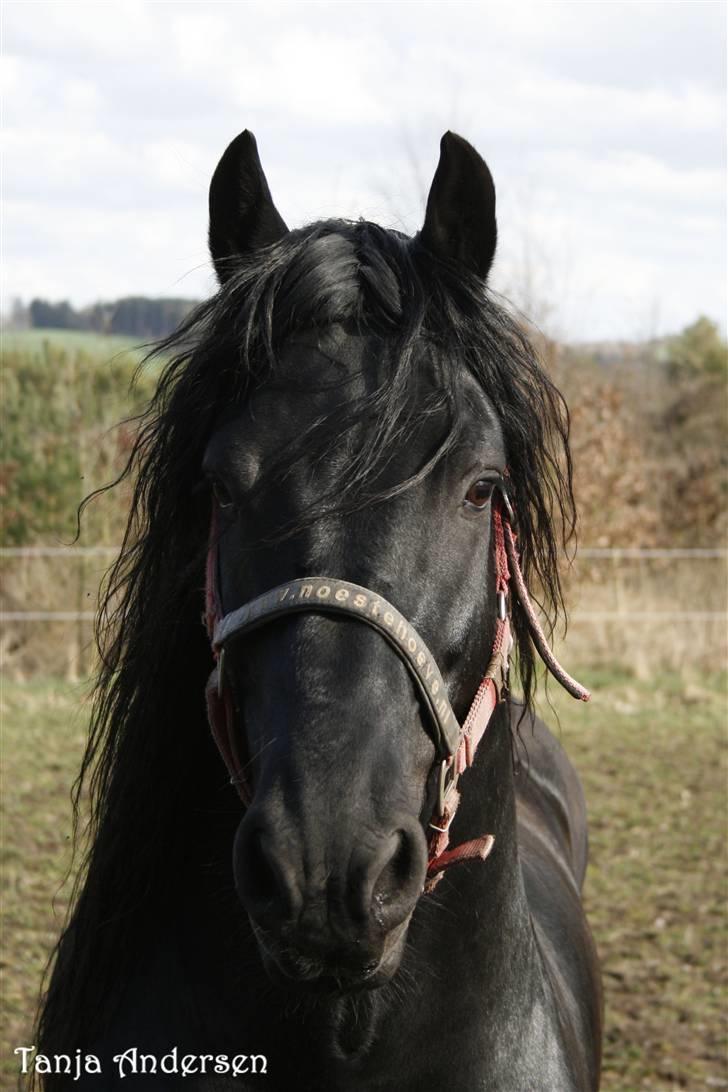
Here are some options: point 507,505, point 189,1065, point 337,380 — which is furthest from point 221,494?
point 189,1065

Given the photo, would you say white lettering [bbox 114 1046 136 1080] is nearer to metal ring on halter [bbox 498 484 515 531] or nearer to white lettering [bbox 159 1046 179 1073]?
white lettering [bbox 159 1046 179 1073]

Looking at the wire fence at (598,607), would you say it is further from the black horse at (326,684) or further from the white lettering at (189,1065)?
the white lettering at (189,1065)

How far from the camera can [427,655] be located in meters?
1.83

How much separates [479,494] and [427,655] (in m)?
0.35

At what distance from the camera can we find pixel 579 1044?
264cm

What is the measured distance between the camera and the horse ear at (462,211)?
2184 millimetres

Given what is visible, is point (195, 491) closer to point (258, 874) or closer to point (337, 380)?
point (337, 380)

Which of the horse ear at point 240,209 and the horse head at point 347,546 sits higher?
the horse ear at point 240,209

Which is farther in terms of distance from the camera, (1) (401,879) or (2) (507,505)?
(2) (507,505)

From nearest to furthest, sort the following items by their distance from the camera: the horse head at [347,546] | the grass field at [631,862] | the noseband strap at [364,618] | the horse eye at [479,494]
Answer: the horse head at [347,546] < the noseband strap at [364,618] < the horse eye at [479,494] < the grass field at [631,862]

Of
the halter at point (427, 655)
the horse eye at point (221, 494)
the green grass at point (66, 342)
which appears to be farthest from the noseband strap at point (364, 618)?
the green grass at point (66, 342)

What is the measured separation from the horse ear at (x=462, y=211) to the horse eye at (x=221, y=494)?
625mm

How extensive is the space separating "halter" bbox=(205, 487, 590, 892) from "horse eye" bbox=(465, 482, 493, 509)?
0.10 metres

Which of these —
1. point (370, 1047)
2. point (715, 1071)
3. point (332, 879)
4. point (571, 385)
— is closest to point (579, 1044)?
point (370, 1047)
